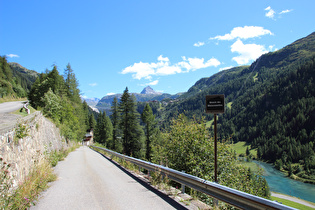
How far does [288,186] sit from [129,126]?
87.9 meters

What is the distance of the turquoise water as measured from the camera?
3158 inches

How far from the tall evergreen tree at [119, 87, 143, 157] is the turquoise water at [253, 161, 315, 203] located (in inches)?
2555

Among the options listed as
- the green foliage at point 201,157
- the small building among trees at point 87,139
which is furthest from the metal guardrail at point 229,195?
the small building among trees at point 87,139

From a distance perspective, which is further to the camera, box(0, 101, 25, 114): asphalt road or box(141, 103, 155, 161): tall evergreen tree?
box(141, 103, 155, 161): tall evergreen tree

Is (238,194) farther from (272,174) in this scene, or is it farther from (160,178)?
(272,174)

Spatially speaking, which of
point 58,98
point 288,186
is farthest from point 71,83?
point 288,186

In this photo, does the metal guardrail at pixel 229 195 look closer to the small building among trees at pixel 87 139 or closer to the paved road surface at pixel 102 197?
the paved road surface at pixel 102 197

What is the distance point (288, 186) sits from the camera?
3524 inches

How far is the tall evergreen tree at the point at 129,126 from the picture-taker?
38.5 metres

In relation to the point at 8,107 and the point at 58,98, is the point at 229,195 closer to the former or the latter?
the point at 8,107

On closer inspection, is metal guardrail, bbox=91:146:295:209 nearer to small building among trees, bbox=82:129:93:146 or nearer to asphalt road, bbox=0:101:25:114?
asphalt road, bbox=0:101:25:114

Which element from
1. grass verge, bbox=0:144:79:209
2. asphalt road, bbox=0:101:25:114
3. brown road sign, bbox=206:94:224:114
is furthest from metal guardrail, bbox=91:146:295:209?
asphalt road, bbox=0:101:25:114

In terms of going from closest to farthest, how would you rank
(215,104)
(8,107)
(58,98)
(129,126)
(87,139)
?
(215,104)
(8,107)
(58,98)
(129,126)
(87,139)

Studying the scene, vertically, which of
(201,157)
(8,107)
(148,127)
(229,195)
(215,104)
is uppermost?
(8,107)
